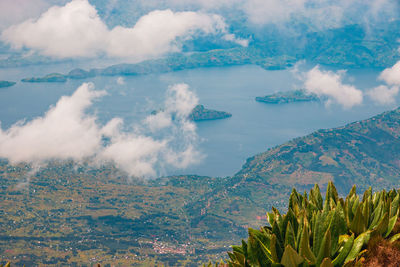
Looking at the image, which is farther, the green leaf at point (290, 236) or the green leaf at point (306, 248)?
the green leaf at point (290, 236)

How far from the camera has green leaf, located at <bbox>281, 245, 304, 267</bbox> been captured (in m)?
6.69

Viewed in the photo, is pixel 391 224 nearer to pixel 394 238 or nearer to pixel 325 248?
pixel 394 238

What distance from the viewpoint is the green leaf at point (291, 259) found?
22.0ft

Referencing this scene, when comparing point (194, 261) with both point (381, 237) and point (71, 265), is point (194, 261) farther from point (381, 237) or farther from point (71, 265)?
point (381, 237)

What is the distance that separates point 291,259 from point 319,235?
1.16m

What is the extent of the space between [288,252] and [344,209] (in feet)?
7.65

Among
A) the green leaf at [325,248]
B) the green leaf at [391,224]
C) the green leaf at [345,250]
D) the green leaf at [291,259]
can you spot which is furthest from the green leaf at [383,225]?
the green leaf at [291,259]

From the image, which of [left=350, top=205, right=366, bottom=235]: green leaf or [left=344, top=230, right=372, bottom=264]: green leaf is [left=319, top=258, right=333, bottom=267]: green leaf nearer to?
[left=344, top=230, right=372, bottom=264]: green leaf

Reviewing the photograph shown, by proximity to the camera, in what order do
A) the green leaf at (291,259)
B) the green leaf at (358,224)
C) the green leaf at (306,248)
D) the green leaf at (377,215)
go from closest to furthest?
1. the green leaf at (291,259)
2. the green leaf at (306,248)
3. the green leaf at (358,224)
4. the green leaf at (377,215)

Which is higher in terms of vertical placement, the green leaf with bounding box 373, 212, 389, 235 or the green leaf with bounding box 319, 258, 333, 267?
the green leaf with bounding box 373, 212, 389, 235

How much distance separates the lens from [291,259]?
22.3 feet

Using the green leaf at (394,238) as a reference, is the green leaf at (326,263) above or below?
below

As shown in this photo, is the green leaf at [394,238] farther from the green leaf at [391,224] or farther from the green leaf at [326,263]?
the green leaf at [326,263]

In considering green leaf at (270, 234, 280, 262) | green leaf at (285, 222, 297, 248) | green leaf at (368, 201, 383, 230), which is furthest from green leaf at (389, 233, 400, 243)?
green leaf at (270, 234, 280, 262)
